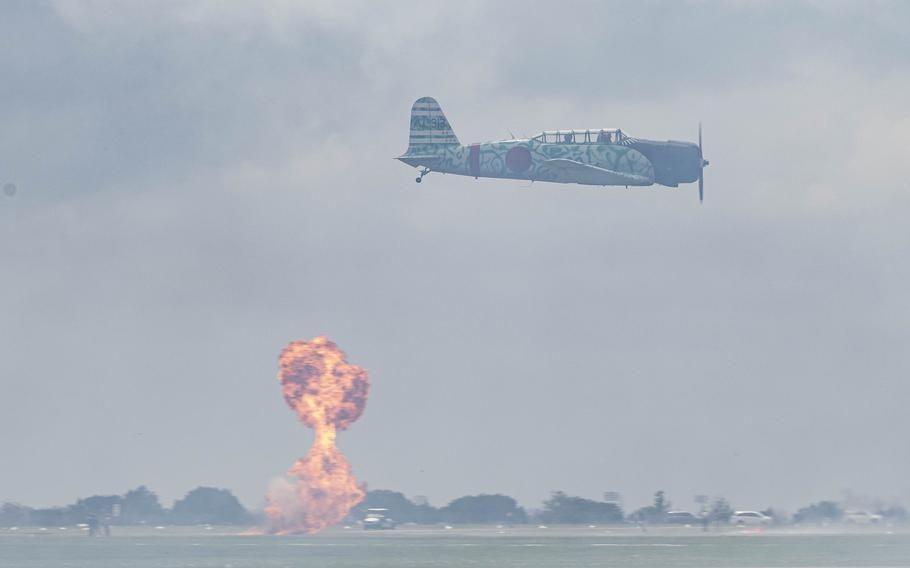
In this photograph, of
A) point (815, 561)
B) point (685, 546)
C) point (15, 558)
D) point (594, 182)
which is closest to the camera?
point (594, 182)

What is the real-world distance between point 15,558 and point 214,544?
35303mm

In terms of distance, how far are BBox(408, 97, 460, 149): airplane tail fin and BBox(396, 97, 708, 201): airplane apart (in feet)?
5.47

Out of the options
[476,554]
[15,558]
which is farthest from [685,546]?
[15,558]

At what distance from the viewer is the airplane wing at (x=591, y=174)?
13862 cm

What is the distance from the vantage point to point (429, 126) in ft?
492

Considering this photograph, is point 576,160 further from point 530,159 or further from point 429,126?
point 429,126

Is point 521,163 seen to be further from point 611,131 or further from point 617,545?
point 617,545

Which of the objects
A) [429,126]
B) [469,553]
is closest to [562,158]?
[429,126]

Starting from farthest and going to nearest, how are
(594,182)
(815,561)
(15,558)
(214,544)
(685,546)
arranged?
(214,544), (685,546), (15,558), (815,561), (594,182)

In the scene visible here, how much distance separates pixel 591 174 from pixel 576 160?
278 cm

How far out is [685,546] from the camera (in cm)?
17888

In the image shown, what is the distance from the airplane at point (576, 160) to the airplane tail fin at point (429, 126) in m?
1.67

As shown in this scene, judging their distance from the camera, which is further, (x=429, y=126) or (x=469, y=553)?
(x=469, y=553)

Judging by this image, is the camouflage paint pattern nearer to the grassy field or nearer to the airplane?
the airplane
